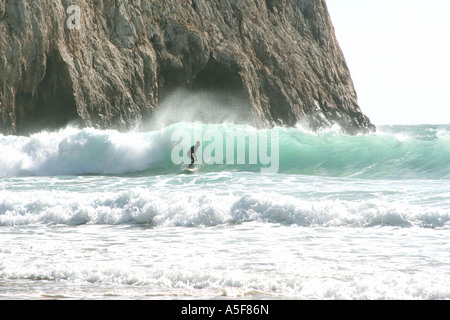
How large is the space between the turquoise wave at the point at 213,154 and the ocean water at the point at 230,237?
0.36m

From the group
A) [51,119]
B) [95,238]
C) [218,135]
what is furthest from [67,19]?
[95,238]

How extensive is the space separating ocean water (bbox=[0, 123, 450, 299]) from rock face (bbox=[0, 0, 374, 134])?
635 centimetres

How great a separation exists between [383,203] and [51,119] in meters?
17.4

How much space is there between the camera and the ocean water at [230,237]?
6.25 m

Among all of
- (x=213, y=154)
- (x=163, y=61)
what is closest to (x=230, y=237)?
(x=213, y=154)

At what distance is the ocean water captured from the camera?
6.25 meters

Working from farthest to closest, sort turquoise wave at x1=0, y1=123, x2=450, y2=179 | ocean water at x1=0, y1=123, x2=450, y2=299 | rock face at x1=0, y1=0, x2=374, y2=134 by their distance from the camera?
rock face at x1=0, y1=0, x2=374, y2=134 < turquoise wave at x1=0, y1=123, x2=450, y2=179 < ocean water at x1=0, y1=123, x2=450, y2=299

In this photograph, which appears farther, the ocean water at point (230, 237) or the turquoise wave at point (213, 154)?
the turquoise wave at point (213, 154)

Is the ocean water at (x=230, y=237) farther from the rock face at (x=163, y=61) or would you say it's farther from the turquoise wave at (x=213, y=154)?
the rock face at (x=163, y=61)

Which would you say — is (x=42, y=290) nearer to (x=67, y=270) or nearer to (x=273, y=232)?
(x=67, y=270)

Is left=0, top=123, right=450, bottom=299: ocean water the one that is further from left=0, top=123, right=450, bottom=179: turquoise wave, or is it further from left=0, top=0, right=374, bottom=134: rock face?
left=0, top=0, right=374, bottom=134: rock face

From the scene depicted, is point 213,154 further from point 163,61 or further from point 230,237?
point 230,237

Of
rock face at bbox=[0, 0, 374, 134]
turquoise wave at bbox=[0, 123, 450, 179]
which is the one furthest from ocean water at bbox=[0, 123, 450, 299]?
rock face at bbox=[0, 0, 374, 134]

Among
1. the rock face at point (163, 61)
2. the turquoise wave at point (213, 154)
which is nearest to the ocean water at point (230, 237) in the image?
the turquoise wave at point (213, 154)
